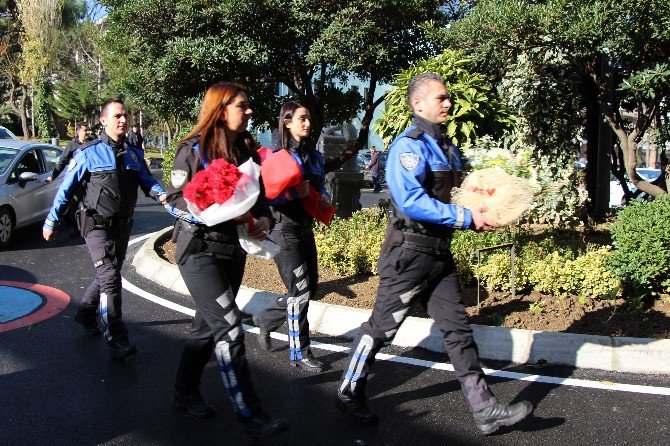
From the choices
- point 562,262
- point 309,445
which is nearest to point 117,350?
point 309,445

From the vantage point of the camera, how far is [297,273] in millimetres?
5078

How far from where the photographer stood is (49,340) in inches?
225

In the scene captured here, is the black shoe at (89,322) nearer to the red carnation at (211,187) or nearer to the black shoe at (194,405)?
the black shoe at (194,405)

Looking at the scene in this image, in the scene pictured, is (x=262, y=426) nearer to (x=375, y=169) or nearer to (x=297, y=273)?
(x=297, y=273)

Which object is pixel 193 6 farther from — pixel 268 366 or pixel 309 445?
pixel 309 445

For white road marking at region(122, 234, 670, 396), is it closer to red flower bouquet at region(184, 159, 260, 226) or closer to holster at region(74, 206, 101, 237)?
holster at region(74, 206, 101, 237)

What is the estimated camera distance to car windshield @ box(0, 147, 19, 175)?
10706 mm

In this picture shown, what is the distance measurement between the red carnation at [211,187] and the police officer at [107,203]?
1578 mm

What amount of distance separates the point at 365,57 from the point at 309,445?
6.47 metres

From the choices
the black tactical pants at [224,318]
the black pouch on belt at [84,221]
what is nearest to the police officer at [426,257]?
the black tactical pants at [224,318]

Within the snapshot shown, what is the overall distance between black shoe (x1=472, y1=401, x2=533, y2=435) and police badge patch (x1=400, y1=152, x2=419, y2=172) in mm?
1443

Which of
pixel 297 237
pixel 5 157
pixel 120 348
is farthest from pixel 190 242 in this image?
pixel 5 157

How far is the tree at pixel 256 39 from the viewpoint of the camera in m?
8.98

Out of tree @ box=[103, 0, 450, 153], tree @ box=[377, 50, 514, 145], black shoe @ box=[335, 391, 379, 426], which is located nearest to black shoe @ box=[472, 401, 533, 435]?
black shoe @ box=[335, 391, 379, 426]
